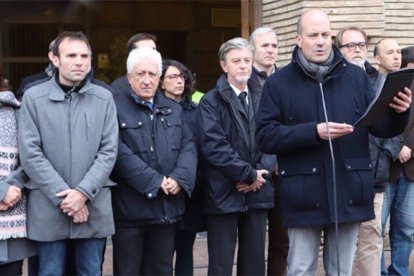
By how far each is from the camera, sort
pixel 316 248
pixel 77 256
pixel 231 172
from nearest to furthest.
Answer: pixel 316 248, pixel 77 256, pixel 231 172

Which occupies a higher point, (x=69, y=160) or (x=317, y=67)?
(x=317, y=67)

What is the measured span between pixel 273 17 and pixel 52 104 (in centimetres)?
426

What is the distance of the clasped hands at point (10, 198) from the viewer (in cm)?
467

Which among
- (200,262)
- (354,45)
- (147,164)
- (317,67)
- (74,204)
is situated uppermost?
(354,45)

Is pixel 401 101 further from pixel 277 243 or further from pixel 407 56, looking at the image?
pixel 407 56

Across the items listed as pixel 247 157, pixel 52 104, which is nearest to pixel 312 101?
pixel 247 157

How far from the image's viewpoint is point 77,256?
195 inches

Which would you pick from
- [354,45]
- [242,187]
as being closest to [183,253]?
[242,187]

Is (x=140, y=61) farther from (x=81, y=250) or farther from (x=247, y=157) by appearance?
(x=81, y=250)

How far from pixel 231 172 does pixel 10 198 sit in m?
1.53

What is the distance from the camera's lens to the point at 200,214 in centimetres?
567

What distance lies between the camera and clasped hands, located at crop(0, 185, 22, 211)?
15.3ft

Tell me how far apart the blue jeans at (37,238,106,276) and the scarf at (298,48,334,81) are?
1791 millimetres

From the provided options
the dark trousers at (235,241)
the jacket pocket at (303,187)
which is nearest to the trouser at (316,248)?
the jacket pocket at (303,187)
